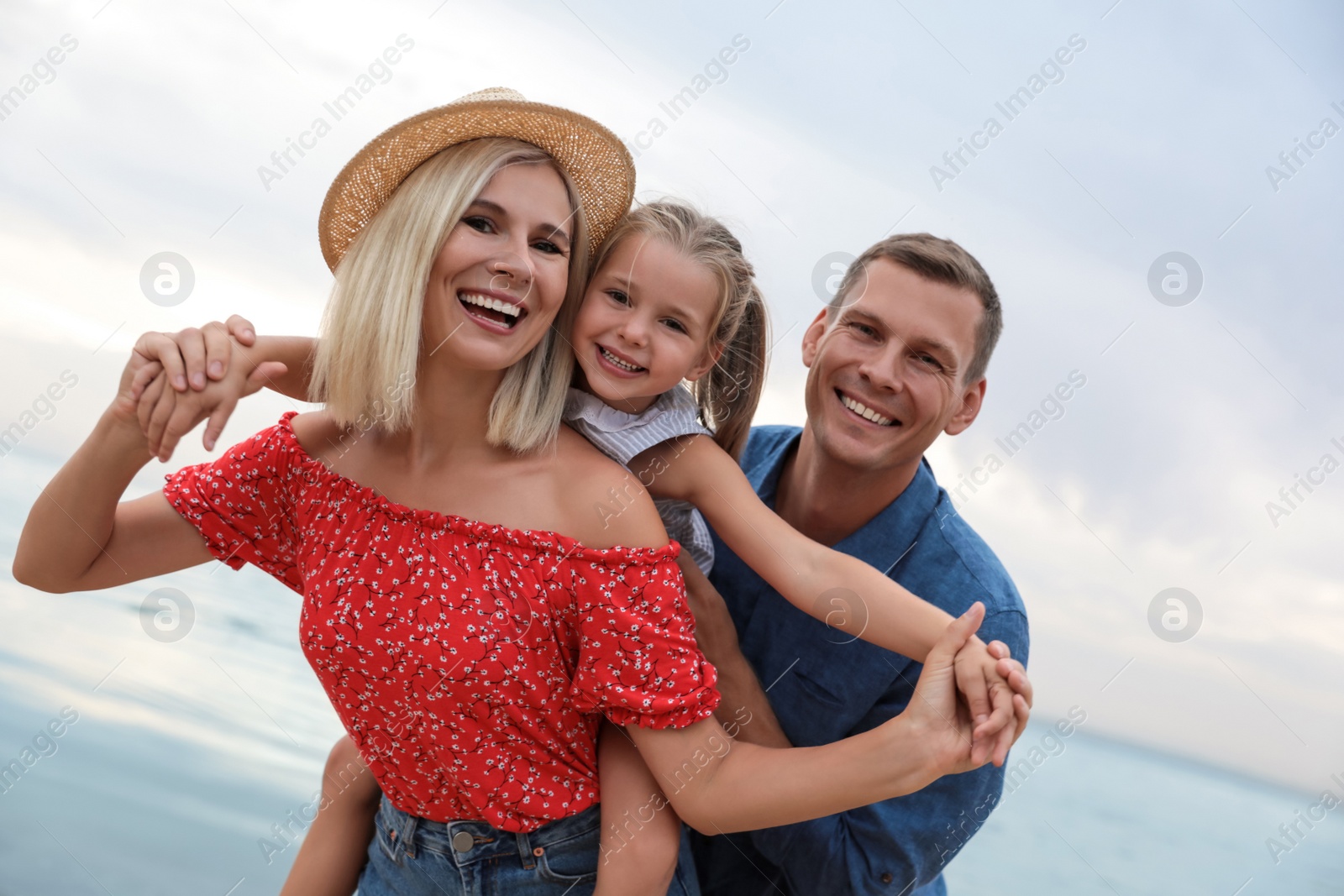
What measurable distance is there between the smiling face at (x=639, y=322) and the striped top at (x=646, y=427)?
0.12 feet

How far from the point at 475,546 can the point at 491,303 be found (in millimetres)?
395

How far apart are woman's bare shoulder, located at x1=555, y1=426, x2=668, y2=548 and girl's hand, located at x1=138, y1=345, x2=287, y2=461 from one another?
1.69 ft

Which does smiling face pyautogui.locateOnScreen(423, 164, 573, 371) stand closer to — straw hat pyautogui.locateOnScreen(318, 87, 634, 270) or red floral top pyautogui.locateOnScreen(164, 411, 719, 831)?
straw hat pyautogui.locateOnScreen(318, 87, 634, 270)

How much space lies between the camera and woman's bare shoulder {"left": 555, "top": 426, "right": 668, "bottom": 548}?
169cm

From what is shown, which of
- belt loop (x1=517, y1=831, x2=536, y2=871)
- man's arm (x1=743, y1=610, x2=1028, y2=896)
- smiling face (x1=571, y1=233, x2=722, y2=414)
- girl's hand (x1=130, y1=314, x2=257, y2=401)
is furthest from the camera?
man's arm (x1=743, y1=610, x2=1028, y2=896)

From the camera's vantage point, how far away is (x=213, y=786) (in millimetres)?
7184

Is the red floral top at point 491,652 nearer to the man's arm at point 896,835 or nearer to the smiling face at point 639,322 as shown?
the smiling face at point 639,322

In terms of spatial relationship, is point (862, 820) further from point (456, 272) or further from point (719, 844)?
point (456, 272)

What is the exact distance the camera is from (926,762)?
155 centimetres

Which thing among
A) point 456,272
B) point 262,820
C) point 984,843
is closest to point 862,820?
point 456,272

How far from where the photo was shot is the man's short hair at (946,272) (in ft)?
8.32

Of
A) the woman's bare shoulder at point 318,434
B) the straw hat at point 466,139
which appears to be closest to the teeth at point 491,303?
the straw hat at point 466,139

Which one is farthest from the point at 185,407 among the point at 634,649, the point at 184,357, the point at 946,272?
the point at 946,272

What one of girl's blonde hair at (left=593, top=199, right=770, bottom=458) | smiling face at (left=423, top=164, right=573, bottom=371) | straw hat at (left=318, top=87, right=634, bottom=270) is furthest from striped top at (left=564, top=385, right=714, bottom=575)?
straw hat at (left=318, top=87, right=634, bottom=270)
